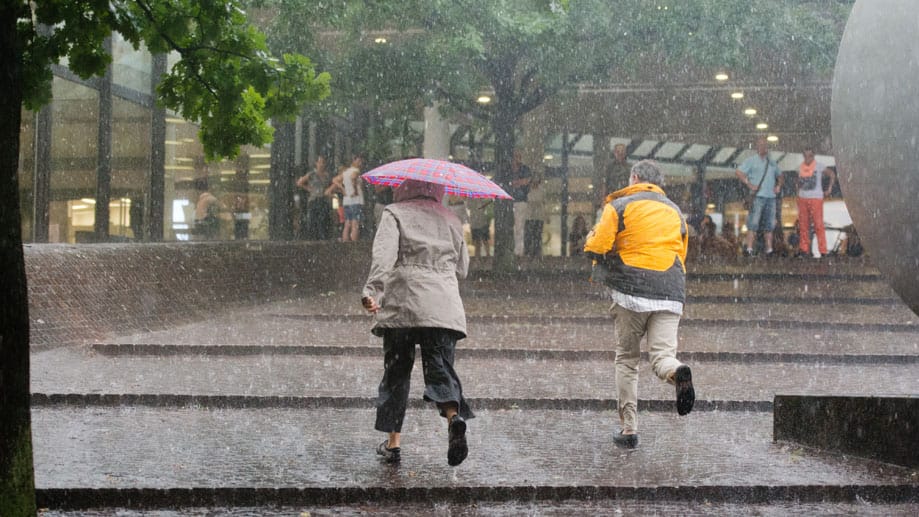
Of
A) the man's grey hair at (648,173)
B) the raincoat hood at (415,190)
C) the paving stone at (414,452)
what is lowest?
the paving stone at (414,452)

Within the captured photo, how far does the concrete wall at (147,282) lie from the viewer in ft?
35.3

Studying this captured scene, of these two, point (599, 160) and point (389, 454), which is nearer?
point (389, 454)

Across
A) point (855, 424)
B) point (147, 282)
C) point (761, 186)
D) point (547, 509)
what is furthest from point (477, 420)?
point (761, 186)

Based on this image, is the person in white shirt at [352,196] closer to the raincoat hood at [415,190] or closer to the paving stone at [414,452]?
the paving stone at [414,452]

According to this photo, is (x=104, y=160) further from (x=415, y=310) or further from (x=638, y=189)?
(x=415, y=310)

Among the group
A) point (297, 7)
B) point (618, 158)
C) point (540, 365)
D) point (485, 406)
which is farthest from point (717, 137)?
point (485, 406)

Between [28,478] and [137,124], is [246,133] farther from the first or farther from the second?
[137,124]

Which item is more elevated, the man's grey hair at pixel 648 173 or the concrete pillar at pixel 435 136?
the concrete pillar at pixel 435 136

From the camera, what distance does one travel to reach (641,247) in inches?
268

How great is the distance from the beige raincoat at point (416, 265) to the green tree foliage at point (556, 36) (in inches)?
409

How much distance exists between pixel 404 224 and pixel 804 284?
569 inches

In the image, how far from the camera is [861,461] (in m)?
6.31

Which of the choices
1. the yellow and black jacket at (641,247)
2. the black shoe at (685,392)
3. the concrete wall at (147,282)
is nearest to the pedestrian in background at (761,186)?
the concrete wall at (147,282)

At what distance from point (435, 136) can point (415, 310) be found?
2198cm
